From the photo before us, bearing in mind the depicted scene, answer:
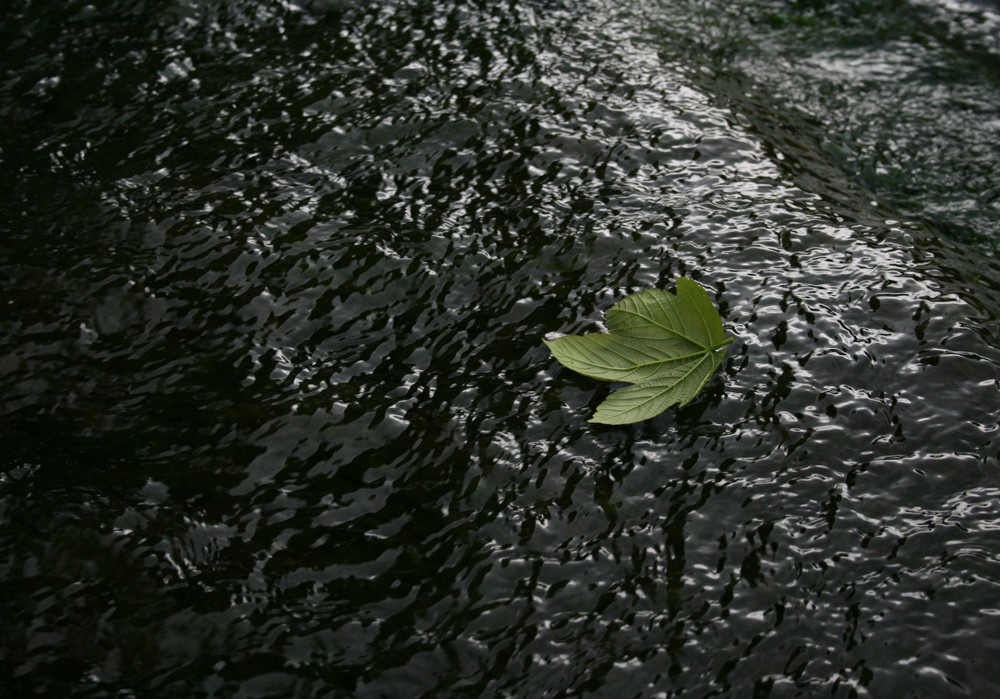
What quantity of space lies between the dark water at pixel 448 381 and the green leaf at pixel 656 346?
1.9 inches

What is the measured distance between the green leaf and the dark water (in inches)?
1.9

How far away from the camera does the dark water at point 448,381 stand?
158cm

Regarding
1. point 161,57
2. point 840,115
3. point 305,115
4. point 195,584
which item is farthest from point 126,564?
point 840,115

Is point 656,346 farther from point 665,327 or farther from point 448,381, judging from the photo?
point 448,381

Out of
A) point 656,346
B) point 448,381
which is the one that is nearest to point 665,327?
point 656,346

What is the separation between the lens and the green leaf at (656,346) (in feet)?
6.11

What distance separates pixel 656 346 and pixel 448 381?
1.44 feet

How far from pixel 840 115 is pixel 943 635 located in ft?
7.05

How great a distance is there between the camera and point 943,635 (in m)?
1.54

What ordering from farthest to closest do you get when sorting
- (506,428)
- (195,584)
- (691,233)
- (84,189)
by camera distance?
(84,189), (691,233), (506,428), (195,584)

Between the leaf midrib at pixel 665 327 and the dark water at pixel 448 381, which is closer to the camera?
the dark water at pixel 448 381

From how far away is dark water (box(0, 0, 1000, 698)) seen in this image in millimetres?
1577

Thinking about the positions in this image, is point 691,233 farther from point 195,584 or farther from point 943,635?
point 195,584

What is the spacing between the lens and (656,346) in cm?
192
